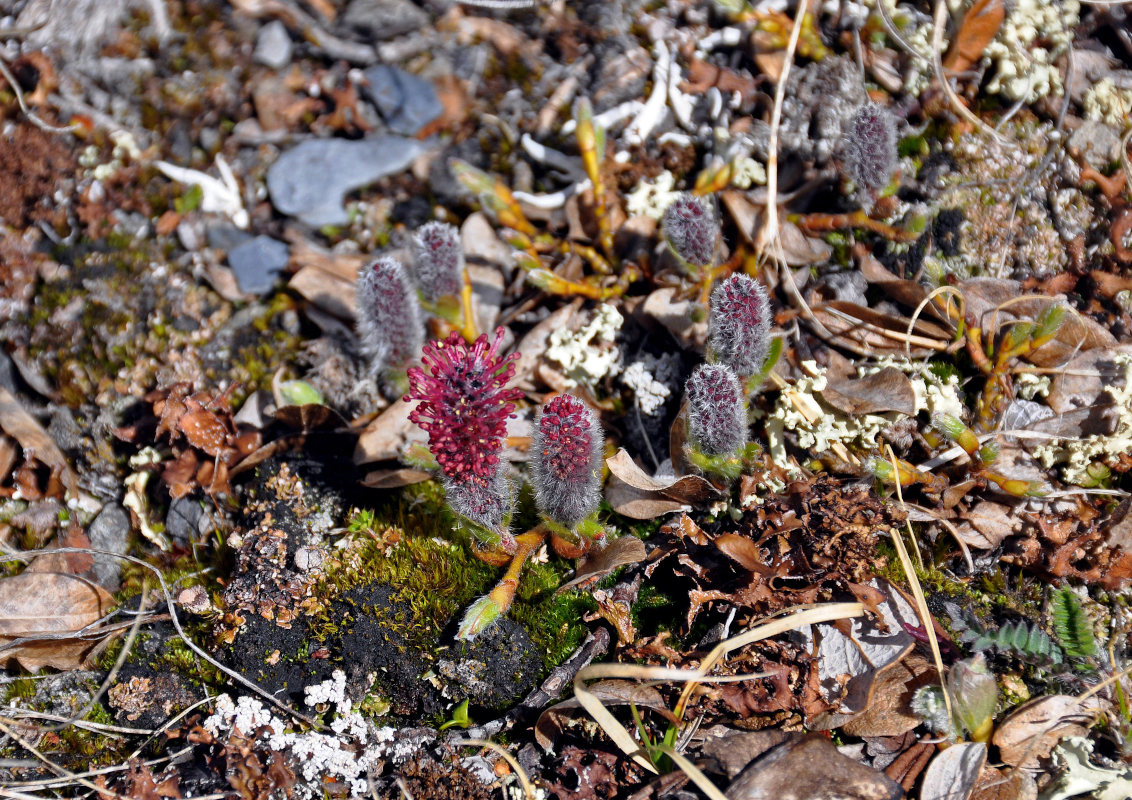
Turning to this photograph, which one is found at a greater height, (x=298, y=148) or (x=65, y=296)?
(x=298, y=148)

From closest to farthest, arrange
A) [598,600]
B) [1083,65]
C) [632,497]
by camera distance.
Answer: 1. [598,600]
2. [632,497]
3. [1083,65]

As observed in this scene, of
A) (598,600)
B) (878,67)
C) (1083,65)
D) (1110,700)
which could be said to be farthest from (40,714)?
(1083,65)

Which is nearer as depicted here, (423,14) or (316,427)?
(316,427)

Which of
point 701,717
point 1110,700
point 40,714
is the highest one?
point 1110,700

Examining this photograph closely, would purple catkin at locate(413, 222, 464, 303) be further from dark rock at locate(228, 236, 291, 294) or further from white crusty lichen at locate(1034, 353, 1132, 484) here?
white crusty lichen at locate(1034, 353, 1132, 484)

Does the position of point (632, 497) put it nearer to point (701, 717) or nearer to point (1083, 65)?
point (701, 717)

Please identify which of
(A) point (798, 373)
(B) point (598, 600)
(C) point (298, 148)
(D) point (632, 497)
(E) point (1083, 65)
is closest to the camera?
(B) point (598, 600)

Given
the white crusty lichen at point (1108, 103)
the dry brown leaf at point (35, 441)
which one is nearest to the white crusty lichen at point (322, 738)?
the dry brown leaf at point (35, 441)

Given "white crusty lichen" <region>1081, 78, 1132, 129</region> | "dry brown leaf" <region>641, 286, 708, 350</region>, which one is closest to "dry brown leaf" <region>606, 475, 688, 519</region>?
"dry brown leaf" <region>641, 286, 708, 350</region>
